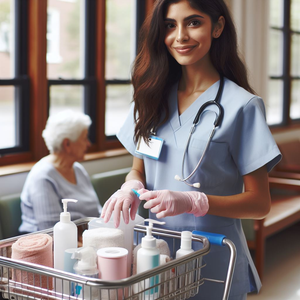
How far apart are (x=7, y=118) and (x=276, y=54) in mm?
4239

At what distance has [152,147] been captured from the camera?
1694mm

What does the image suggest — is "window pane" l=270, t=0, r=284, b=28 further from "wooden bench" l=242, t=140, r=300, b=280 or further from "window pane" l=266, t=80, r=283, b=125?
"wooden bench" l=242, t=140, r=300, b=280

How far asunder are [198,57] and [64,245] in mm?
724

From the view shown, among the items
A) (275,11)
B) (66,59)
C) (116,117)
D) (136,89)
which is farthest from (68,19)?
(275,11)

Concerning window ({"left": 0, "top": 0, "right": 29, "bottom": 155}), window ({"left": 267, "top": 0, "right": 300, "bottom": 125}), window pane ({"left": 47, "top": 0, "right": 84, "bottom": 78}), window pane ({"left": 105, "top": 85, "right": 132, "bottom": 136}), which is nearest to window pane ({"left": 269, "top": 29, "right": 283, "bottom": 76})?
window ({"left": 267, "top": 0, "right": 300, "bottom": 125})

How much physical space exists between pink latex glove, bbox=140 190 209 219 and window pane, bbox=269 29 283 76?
5426 mm

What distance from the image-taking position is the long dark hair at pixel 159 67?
1675 millimetres

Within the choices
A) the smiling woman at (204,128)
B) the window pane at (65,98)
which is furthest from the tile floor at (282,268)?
the smiling woman at (204,128)

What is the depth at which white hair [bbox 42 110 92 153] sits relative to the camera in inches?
129

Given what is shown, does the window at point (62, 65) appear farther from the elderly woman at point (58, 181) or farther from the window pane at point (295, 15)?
the window pane at point (295, 15)

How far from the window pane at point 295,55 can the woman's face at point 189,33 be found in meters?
5.82

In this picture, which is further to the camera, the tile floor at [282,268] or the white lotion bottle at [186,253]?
the tile floor at [282,268]

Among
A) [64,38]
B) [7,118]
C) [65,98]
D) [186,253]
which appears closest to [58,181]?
[7,118]

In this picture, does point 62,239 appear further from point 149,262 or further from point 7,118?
point 7,118
